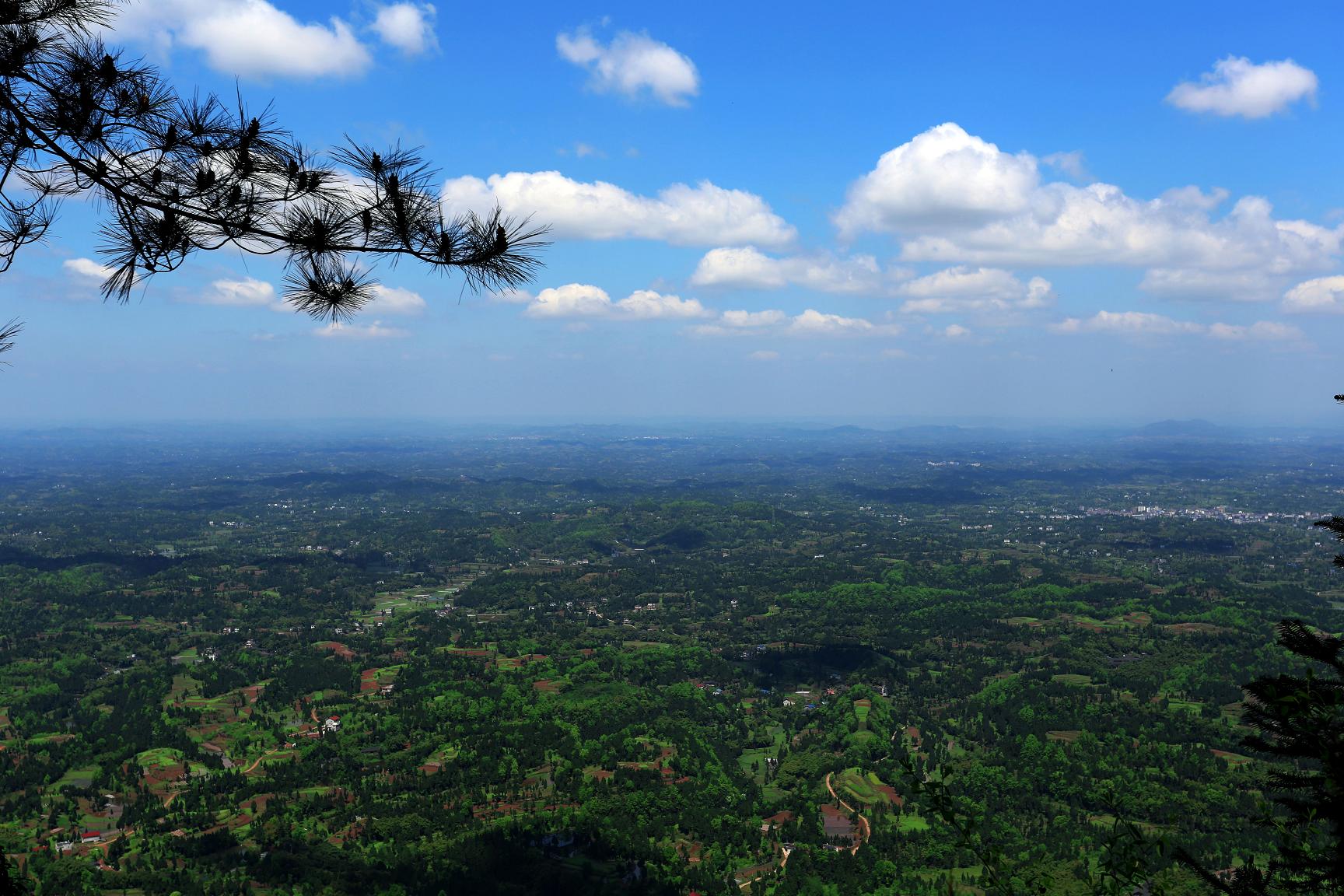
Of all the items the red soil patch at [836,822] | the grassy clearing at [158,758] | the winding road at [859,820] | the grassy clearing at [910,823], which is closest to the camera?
the winding road at [859,820]

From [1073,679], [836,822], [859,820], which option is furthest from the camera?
[1073,679]

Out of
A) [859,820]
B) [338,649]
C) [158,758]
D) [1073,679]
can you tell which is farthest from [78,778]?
[1073,679]

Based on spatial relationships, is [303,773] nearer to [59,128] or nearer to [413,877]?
[413,877]

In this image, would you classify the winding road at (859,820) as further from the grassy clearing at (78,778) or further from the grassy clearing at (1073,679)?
the grassy clearing at (78,778)

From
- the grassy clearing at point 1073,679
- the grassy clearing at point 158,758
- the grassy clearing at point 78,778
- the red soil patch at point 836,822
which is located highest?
the grassy clearing at point 1073,679

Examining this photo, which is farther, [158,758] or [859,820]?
[158,758]

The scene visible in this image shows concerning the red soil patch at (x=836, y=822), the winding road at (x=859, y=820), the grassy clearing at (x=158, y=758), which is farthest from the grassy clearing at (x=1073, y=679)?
the grassy clearing at (x=158, y=758)

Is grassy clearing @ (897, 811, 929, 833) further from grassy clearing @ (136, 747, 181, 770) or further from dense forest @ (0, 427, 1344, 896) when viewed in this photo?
grassy clearing @ (136, 747, 181, 770)

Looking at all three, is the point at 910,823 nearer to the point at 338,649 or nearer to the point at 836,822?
the point at 836,822

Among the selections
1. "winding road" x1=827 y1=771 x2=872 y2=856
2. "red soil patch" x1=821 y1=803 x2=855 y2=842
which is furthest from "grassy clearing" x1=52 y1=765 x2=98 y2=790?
"winding road" x1=827 y1=771 x2=872 y2=856

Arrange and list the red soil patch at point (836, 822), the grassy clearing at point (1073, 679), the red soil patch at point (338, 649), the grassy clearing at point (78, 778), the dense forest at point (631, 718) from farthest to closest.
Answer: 1. the red soil patch at point (338, 649)
2. the grassy clearing at point (1073, 679)
3. the grassy clearing at point (78, 778)
4. the red soil patch at point (836, 822)
5. the dense forest at point (631, 718)

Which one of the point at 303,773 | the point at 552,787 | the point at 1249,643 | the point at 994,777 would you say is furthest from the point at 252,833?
the point at 1249,643
